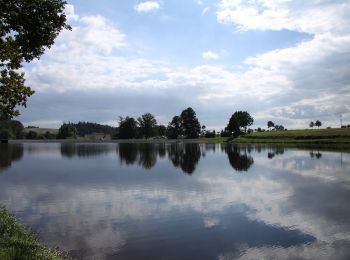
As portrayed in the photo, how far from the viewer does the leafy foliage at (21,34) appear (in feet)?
68.9

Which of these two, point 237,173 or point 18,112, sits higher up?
point 18,112

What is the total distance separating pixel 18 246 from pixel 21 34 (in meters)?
12.7

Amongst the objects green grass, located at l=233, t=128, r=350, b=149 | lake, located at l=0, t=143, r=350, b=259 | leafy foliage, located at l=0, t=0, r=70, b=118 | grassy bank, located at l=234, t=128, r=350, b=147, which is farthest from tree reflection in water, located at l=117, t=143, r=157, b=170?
grassy bank, located at l=234, t=128, r=350, b=147

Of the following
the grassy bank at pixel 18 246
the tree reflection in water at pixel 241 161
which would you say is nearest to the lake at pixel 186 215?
the grassy bank at pixel 18 246

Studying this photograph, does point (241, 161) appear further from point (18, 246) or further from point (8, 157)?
point (18, 246)

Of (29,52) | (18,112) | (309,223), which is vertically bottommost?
(309,223)

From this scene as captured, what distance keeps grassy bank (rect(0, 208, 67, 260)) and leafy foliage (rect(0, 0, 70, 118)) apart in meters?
6.75

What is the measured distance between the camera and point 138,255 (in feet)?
62.1

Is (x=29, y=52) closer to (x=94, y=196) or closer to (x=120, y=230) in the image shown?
(x=120, y=230)

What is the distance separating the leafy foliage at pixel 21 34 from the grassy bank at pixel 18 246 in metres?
6.75

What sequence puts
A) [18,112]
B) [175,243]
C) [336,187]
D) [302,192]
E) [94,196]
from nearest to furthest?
[175,243], [18,112], [94,196], [302,192], [336,187]

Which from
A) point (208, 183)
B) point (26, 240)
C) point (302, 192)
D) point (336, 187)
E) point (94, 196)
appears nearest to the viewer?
point (26, 240)

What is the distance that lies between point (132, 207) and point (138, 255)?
11878mm

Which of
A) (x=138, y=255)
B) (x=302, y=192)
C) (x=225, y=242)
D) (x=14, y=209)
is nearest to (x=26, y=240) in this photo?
(x=138, y=255)
